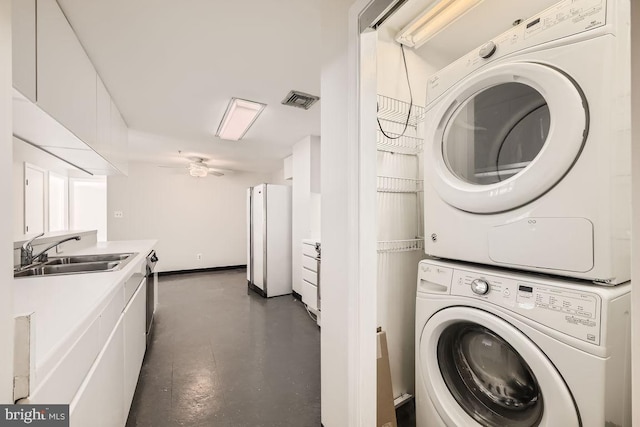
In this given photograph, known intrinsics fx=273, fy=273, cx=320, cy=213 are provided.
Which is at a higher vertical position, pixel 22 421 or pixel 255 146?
pixel 255 146

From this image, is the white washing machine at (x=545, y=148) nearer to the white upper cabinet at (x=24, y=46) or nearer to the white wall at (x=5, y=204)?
the white wall at (x=5, y=204)

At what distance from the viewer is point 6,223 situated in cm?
48

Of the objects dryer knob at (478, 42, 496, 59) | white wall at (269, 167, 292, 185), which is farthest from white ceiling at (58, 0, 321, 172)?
white wall at (269, 167, 292, 185)

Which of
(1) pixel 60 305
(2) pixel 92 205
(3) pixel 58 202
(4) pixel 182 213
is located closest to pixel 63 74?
(1) pixel 60 305

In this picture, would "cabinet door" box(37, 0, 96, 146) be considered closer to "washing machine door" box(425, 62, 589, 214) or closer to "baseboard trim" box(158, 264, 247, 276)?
"washing machine door" box(425, 62, 589, 214)

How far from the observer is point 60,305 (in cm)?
100

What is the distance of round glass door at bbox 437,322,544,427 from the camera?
1.00 metres

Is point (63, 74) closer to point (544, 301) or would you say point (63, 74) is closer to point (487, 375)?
point (544, 301)

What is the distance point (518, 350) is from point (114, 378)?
1.69m

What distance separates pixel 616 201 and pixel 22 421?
159 cm

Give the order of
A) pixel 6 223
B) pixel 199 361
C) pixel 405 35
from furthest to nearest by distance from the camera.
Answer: pixel 199 361, pixel 405 35, pixel 6 223

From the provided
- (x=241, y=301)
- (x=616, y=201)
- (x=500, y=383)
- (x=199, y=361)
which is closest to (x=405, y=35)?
(x=616, y=201)

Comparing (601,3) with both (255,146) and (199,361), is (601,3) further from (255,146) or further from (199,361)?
(255,146)

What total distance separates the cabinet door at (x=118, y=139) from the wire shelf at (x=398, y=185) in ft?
8.02
